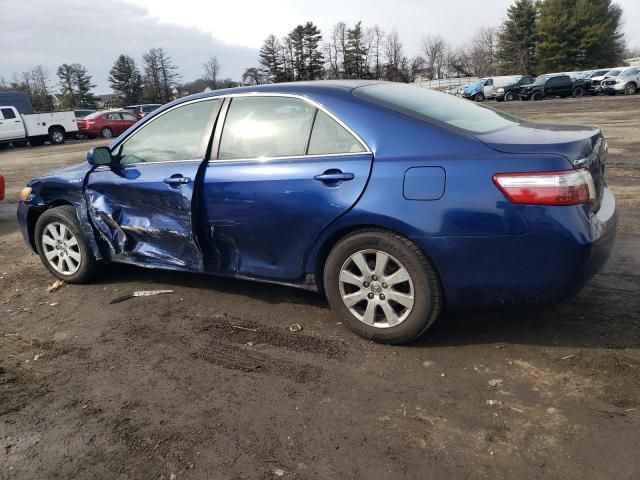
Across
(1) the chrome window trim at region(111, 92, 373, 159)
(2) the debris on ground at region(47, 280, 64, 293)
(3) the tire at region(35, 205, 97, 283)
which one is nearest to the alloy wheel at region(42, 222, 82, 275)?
(3) the tire at region(35, 205, 97, 283)

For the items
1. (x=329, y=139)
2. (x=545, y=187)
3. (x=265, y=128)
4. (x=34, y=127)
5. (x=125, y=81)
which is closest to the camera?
(x=545, y=187)

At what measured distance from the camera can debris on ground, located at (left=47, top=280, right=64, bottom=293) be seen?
4.93 metres

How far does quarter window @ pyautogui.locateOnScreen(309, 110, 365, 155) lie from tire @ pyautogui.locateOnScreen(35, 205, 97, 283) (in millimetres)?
2424

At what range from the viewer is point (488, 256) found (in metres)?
3.04

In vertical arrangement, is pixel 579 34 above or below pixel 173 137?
above

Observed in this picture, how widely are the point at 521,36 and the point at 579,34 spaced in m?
7.68

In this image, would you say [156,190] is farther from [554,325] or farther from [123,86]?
[123,86]

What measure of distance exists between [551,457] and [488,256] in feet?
3.56

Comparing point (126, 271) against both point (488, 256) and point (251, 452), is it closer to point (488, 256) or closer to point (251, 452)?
point (251, 452)

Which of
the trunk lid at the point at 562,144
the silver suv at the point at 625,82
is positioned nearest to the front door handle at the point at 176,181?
the trunk lid at the point at 562,144

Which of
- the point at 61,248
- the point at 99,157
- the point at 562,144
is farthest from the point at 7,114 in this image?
the point at 562,144

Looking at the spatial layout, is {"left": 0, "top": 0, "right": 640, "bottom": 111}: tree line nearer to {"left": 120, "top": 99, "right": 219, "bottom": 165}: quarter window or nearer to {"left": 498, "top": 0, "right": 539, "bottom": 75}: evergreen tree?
{"left": 498, "top": 0, "right": 539, "bottom": 75}: evergreen tree

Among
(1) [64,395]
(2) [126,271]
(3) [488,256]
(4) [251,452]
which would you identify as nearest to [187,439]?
(4) [251,452]

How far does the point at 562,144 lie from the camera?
301 cm
